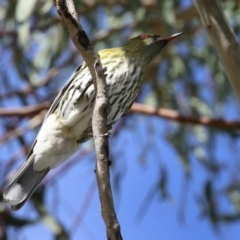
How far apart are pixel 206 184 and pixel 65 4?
7.53ft

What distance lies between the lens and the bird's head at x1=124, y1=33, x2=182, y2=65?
9.12 ft

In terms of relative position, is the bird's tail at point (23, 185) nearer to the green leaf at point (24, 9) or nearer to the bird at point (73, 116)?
the bird at point (73, 116)

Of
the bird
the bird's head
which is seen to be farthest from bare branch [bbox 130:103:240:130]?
the bird

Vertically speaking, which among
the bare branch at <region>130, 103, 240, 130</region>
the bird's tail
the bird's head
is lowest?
the bare branch at <region>130, 103, 240, 130</region>

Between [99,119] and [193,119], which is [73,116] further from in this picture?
[193,119]

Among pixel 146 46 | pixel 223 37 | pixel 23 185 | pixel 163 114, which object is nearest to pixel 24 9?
pixel 146 46

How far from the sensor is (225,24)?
100 inches

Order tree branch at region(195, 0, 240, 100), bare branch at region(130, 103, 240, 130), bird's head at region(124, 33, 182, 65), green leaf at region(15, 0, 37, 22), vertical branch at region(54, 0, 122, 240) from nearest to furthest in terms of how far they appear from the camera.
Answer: vertical branch at region(54, 0, 122, 240), tree branch at region(195, 0, 240, 100), bird's head at region(124, 33, 182, 65), green leaf at region(15, 0, 37, 22), bare branch at region(130, 103, 240, 130)

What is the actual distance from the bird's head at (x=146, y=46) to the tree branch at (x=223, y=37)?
0.22 meters

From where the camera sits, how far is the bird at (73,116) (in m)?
2.52

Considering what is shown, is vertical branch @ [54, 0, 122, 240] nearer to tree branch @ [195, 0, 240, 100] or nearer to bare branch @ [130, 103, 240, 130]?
tree branch @ [195, 0, 240, 100]

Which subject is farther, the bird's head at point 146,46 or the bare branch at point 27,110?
the bare branch at point 27,110

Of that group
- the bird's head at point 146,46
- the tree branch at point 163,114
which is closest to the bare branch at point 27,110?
the tree branch at point 163,114

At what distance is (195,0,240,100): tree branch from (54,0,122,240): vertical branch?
0.71m
